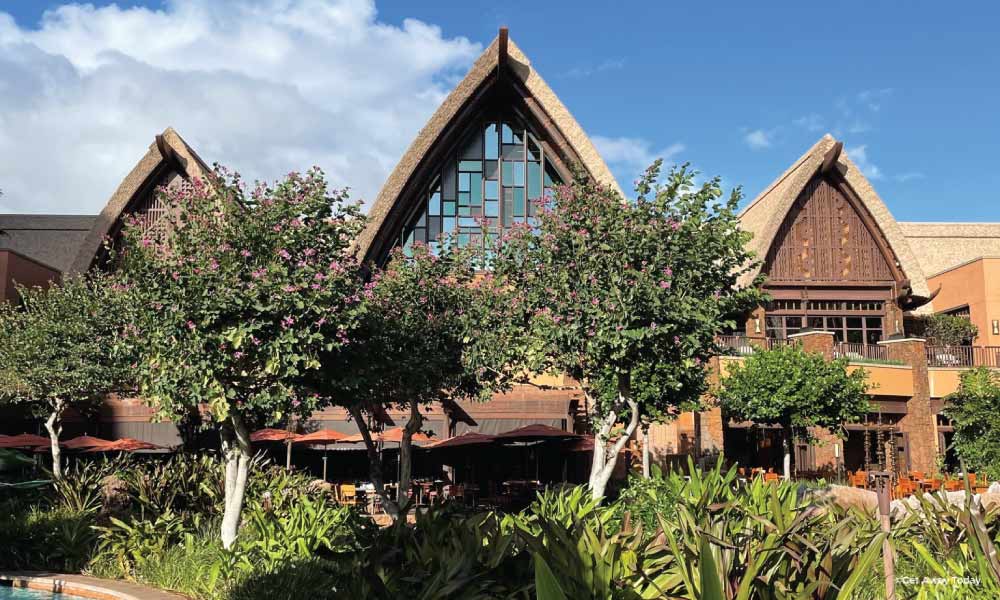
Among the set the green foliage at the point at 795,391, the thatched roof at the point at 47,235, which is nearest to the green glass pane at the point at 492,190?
the green foliage at the point at 795,391

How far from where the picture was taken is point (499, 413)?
25375 millimetres

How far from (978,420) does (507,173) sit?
16.6 metres

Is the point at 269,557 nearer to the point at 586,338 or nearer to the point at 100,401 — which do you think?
the point at 586,338

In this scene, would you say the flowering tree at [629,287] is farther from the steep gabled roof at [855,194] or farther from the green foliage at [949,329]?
the green foliage at [949,329]

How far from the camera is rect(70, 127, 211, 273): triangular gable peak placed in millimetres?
30016

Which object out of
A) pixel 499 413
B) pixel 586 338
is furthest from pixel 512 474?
pixel 586 338

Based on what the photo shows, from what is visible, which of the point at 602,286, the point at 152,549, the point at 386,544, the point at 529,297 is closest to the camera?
the point at 386,544

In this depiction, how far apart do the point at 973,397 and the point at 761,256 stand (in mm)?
8019

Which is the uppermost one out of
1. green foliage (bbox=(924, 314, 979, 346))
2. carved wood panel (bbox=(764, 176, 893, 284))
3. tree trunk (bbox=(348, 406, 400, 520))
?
carved wood panel (bbox=(764, 176, 893, 284))

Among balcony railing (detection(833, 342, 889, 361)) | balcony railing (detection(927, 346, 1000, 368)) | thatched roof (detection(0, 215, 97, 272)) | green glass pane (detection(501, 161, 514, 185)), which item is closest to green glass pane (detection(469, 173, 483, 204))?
green glass pane (detection(501, 161, 514, 185))

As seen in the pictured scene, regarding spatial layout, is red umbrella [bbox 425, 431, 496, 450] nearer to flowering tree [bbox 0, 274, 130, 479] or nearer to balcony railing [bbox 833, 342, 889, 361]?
flowering tree [bbox 0, 274, 130, 479]

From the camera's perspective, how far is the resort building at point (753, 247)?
93.4ft

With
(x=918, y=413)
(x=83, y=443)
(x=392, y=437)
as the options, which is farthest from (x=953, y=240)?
(x=83, y=443)

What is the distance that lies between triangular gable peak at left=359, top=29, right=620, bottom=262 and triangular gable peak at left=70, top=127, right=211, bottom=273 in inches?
281
